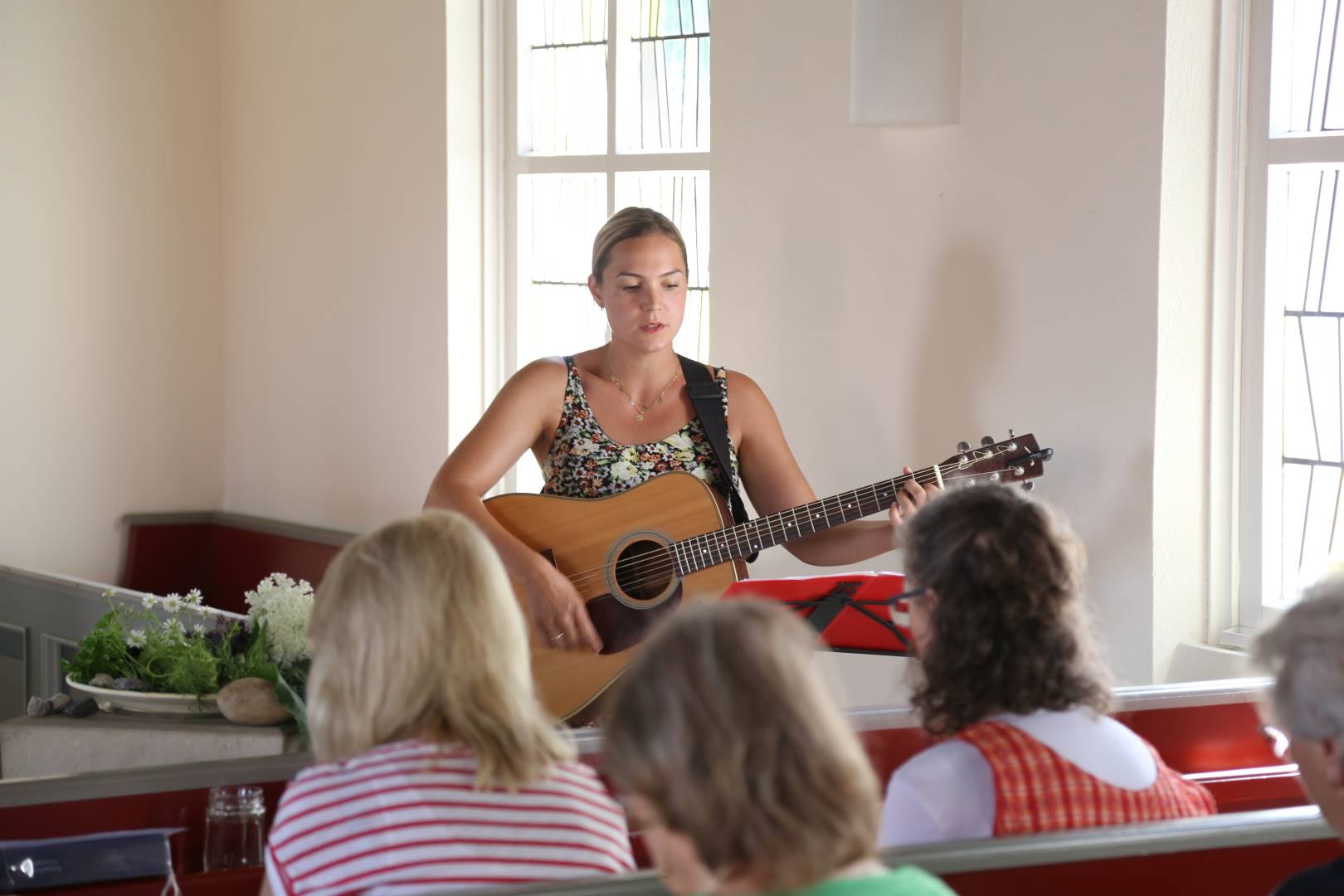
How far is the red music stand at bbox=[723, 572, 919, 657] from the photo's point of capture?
2.47 m

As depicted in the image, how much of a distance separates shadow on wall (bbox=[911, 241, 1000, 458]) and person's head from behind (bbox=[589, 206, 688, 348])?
2.14 feet

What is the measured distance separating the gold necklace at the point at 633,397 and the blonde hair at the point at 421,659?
4.86 ft

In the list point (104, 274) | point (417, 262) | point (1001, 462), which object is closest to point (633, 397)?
point (1001, 462)

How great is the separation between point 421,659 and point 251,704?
913mm

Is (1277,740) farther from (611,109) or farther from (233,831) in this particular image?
(611,109)

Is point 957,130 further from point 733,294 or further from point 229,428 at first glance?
point 229,428

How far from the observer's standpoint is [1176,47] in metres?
2.99

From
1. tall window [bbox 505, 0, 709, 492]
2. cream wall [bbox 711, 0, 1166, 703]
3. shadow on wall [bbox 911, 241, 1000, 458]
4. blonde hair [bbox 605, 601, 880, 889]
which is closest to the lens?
blonde hair [bbox 605, 601, 880, 889]

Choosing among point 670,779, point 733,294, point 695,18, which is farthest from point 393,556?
point 695,18

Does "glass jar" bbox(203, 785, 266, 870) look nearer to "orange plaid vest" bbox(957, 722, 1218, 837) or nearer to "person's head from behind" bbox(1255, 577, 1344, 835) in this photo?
"orange plaid vest" bbox(957, 722, 1218, 837)

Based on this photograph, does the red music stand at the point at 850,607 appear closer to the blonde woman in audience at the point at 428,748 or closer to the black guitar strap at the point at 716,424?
the black guitar strap at the point at 716,424

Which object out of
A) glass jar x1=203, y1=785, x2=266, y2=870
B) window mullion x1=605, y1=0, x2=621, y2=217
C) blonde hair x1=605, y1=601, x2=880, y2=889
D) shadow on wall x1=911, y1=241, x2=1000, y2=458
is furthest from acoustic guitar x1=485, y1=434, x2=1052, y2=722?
blonde hair x1=605, y1=601, x2=880, y2=889

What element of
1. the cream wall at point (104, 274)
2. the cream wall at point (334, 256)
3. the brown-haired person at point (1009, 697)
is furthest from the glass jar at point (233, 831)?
the cream wall at point (104, 274)

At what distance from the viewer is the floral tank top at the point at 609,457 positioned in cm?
308
